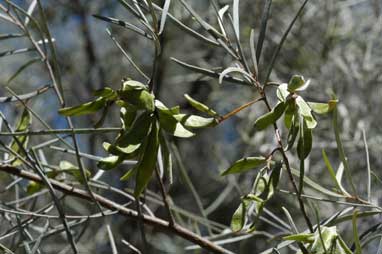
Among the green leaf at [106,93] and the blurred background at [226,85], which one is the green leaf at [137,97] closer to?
the green leaf at [106,93]

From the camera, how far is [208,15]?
151 centimetres

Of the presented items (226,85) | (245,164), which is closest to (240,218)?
(245,164)

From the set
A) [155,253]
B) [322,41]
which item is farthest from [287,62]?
[155,253]

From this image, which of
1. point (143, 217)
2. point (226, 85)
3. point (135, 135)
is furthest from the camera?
point (226, 85)

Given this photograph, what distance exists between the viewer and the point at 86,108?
0.41 m

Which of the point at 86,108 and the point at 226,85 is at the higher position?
the point at 86,108

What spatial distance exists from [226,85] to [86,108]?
1505 mm

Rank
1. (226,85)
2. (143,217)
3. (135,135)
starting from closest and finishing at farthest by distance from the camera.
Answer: (135,135), (143,217), (226,85)

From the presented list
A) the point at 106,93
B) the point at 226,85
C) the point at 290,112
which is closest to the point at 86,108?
the point at 106,93

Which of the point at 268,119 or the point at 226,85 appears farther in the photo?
the point at 226,85

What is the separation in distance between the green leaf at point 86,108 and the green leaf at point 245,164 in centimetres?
8

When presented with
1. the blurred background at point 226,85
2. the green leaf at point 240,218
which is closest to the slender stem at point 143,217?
the green leaf at point 240,218

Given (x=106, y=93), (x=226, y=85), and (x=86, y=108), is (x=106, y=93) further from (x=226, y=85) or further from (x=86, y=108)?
(x=226, y=85)

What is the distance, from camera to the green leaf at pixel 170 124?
40 cm
